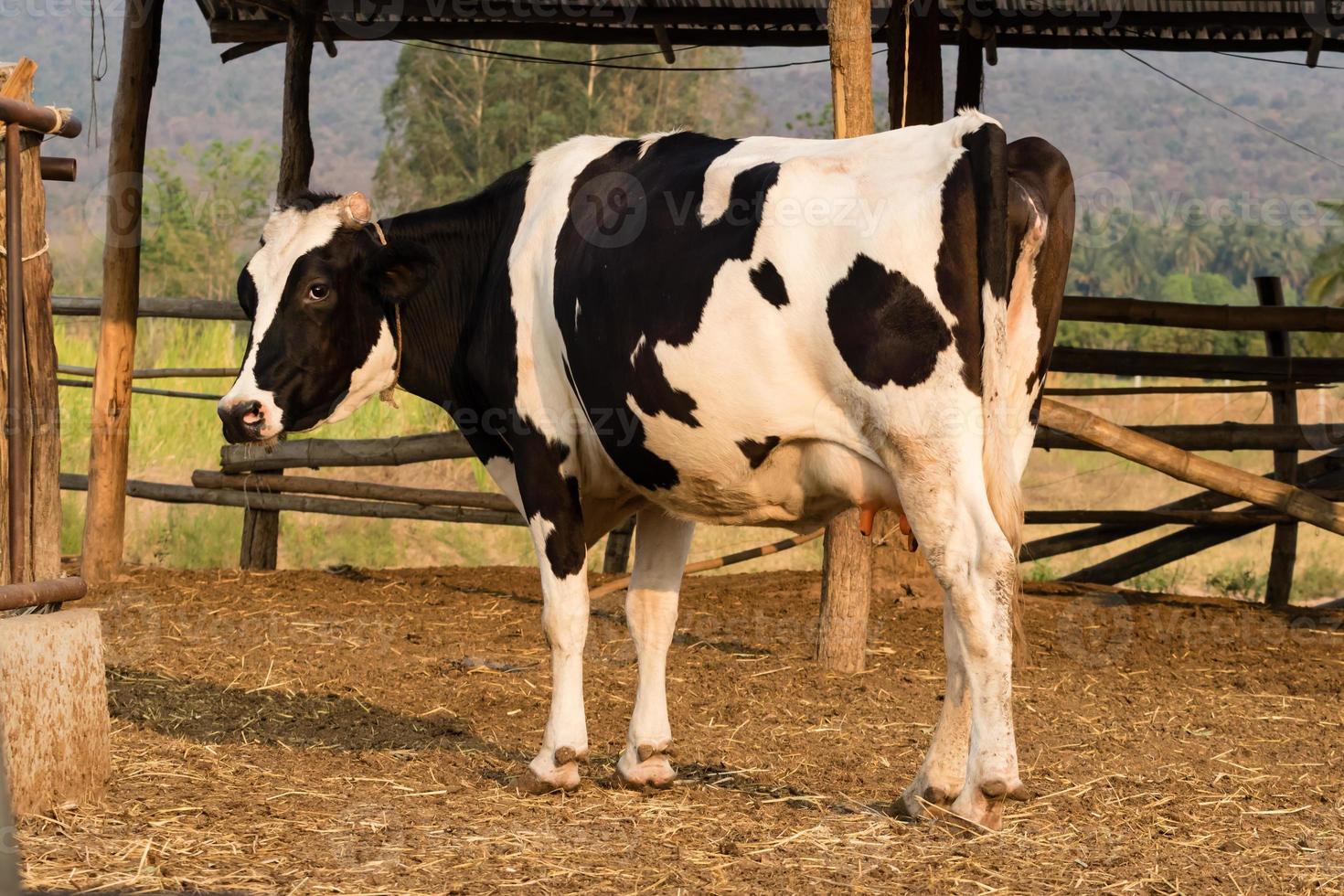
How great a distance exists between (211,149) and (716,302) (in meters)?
38.2

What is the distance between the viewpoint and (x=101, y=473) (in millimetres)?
7957

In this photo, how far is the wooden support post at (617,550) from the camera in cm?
882

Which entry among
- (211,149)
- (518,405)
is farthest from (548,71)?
(518,405)

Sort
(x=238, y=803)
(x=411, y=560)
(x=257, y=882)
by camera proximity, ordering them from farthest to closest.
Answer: (x=411, y=560) < (x=238, y=803) < (x=257, y=882)

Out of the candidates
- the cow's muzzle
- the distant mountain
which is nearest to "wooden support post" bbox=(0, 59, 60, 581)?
the cow's muzzle

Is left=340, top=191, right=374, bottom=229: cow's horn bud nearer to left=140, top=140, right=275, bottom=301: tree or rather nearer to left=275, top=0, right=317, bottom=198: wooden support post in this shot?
left=275, top=0, right=317, bottom=198: wooden support post

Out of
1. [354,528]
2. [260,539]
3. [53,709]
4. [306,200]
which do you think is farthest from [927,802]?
[354,528]

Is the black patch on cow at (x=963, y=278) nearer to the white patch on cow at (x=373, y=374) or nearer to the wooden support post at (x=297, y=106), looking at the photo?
the white patch on cow at (x=373, y=374)

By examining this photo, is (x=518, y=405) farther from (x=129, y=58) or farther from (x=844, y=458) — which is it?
(x=129, y=58)

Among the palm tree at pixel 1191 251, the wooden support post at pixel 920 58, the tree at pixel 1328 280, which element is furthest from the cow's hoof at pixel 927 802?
the palm tree at pixel 1191 251

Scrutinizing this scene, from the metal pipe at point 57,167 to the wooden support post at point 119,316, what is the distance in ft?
11.8

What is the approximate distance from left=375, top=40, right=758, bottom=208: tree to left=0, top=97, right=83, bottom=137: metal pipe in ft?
101

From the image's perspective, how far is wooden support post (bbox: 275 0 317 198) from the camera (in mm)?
8188

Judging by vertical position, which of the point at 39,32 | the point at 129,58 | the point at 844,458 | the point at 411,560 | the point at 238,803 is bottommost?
the point at 411,560
